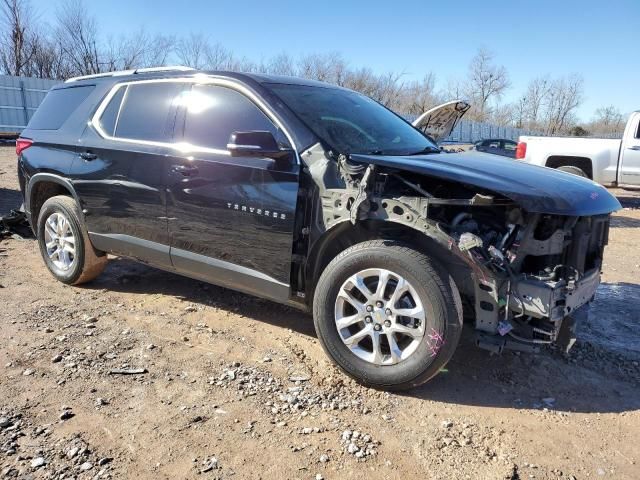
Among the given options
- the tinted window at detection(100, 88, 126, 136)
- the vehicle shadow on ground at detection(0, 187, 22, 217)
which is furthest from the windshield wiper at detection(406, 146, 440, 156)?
the vehicle shadow on ground at detection(0, 187, 22, 217)

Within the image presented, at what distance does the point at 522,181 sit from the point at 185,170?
229 centimetres

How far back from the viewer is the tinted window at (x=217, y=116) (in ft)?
12.0

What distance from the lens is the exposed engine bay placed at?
2863 mm

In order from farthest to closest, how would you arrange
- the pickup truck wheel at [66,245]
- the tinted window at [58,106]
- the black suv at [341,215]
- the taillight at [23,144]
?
the taillight at [23,144] < the tinted window at [58,106] < the pickup truck wheel at [66,245] < the black suv at [341,215]

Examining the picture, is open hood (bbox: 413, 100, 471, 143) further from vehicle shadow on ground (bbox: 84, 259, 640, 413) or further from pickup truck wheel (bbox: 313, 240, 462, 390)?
pickup truck wheel (bbox: 313, 240, 462, 390)

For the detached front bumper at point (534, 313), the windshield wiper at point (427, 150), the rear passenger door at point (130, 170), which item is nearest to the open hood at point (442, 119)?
the windshield wiper at point (427, 150)

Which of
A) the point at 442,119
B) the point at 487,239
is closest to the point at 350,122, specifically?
the point at 487,239

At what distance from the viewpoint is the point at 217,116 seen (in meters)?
3.80

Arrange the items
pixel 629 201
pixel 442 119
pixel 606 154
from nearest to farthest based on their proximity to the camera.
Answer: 1. pixel 442 119
2. pixel 606 154
3. pixel 629 201

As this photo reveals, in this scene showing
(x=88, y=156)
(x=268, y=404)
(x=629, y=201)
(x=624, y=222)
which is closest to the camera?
(x=268, y=404)

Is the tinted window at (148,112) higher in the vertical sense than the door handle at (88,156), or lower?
higher

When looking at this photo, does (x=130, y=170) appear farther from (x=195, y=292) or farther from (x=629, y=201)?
(x=629, y=201)

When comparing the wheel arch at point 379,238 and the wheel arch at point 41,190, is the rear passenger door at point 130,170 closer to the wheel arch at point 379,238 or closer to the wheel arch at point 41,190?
the wheel arch at point 41,190

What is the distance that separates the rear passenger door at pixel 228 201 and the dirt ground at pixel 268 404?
0.55 m
